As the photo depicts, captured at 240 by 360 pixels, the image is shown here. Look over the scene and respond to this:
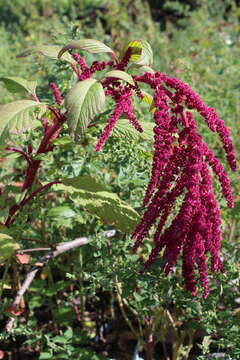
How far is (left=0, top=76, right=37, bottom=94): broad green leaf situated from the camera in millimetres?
1537

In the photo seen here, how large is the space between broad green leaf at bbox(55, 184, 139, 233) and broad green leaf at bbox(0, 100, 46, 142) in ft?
1.14

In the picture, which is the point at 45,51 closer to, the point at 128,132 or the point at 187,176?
the point at 128,132

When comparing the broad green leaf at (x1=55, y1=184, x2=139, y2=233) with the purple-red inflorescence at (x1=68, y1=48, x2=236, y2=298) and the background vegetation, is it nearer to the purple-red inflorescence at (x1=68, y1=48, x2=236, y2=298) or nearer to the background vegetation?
the background vegetation

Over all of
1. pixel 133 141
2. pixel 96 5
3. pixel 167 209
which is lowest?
pixel 167 209

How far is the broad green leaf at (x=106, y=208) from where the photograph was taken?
159 cm

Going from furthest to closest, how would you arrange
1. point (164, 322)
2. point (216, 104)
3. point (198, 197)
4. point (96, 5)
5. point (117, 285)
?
point (96, 5), point (216, 104), point (164, 322), point (117, 285), point (198, 197)

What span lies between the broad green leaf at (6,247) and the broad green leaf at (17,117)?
37 cm

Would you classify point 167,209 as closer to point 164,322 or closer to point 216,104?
point 164,322

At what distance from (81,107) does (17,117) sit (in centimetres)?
23

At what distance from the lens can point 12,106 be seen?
54.7 inches

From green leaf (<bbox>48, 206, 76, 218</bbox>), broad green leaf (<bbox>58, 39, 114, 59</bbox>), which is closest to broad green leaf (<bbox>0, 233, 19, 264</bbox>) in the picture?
green leaf (<bbox>48, 206, 76, 218</bbox>)

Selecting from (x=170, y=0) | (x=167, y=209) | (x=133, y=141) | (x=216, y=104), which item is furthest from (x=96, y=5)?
(x=167, y=209)

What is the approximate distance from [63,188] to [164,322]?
73 cm

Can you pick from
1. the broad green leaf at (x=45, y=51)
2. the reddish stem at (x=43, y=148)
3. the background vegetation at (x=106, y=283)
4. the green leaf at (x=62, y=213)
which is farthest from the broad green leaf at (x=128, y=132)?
the green leaf at (x=62, y=213)
